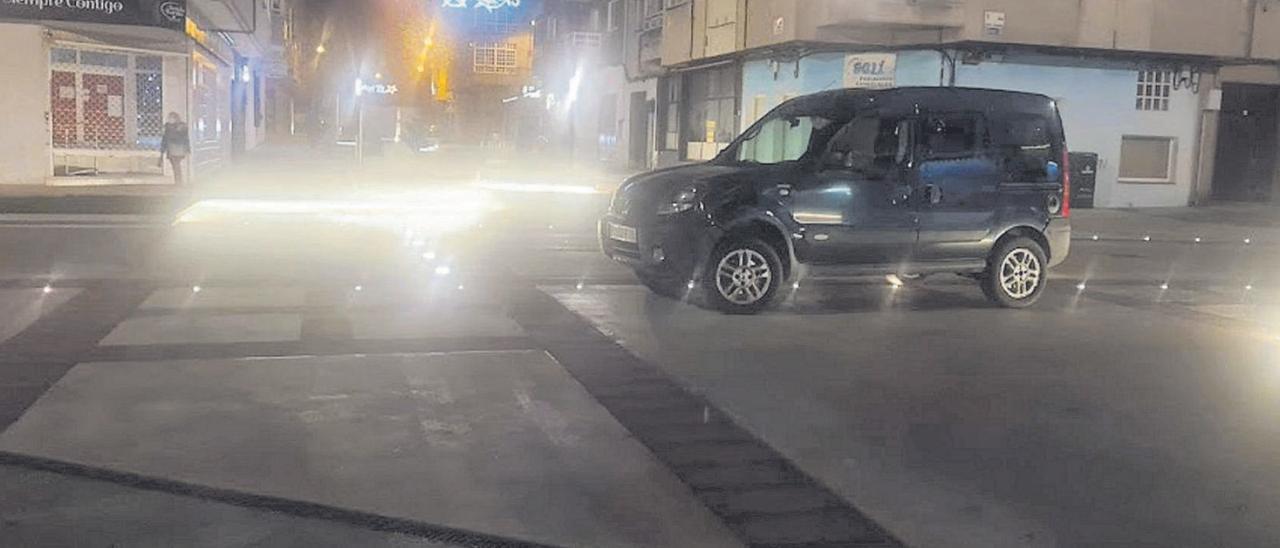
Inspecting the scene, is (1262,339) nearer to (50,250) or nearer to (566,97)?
(50,250)

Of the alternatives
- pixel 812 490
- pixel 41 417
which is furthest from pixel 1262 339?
pixel 41 417

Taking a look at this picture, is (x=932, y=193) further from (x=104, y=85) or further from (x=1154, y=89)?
(x=104, y=85)

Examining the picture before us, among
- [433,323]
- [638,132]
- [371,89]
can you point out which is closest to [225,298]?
[433,323]

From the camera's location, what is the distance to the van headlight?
10273 millimetres

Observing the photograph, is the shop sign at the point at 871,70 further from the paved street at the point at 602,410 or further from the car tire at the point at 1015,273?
the car tire at the point at 1015,273

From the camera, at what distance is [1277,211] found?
2805 cm

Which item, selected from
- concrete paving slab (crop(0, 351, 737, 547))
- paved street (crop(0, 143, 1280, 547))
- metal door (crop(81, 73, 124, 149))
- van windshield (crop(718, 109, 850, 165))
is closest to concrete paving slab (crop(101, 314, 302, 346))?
paved street (crop(0, 143, 1280, 547))

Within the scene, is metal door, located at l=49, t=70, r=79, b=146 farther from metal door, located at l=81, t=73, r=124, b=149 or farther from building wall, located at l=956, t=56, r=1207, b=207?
building wall, located at l=956, t=56, r=1207, b=207

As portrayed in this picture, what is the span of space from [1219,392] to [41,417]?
23.7 ft

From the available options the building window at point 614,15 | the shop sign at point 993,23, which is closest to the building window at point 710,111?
the shop sign at point 993,23

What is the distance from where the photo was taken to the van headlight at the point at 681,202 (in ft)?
33.7

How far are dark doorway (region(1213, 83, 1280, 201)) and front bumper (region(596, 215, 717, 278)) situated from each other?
24.8 meters

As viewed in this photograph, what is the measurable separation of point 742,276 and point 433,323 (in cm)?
278

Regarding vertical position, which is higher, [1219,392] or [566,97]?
[566,97]
